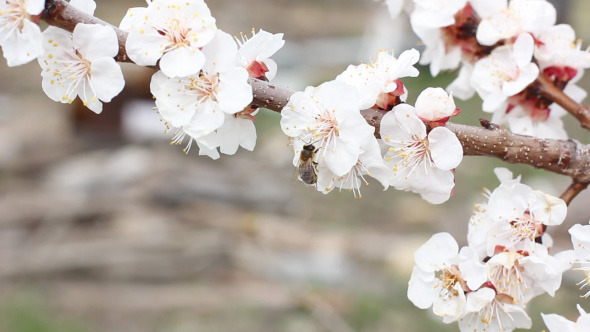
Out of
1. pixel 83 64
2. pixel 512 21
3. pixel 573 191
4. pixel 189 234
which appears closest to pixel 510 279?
pixel 573 191

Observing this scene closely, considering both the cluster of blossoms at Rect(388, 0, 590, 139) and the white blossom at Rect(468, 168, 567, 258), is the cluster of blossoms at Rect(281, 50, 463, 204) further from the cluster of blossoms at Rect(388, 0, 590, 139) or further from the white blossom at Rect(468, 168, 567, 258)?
the cluster of blossoms at Rect(388, 0, 590, 139)

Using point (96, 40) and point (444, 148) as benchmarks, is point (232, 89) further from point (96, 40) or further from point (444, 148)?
point (444, 148)

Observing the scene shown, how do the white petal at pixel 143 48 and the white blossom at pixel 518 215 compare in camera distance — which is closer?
the white petal at pixel 143 48

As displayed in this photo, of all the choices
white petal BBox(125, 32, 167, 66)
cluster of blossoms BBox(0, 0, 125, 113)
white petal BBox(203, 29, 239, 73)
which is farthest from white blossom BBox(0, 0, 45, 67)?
white petal BBox(203, 29, 239, 73)

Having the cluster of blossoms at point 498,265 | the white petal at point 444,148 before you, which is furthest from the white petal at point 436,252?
the white petal at point 444,148

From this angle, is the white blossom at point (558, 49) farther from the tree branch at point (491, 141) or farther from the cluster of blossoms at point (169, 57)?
the cluster of blossoms at point (169, 57)

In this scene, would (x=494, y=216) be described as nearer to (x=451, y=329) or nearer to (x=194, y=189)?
(x=451, y=329)
